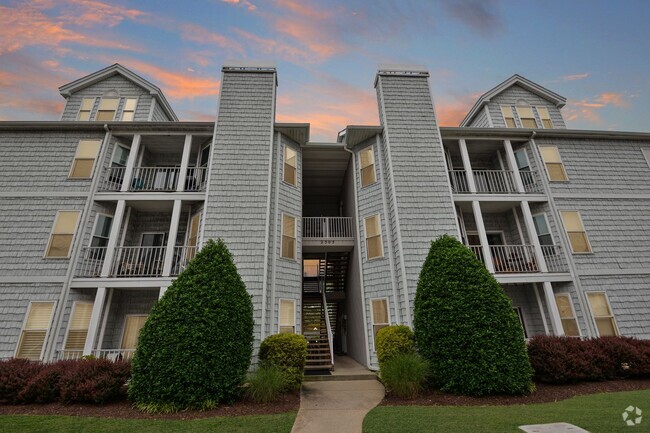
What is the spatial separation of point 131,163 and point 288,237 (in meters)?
7.07

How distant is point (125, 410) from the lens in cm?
616

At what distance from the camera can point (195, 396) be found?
6.15 metres

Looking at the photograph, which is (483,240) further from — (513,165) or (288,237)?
(288,237)

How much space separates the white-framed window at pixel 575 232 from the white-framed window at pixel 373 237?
7556mm

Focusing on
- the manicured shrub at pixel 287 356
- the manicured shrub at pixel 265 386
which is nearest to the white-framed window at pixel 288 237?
the manicured shrub at pixel 287 356

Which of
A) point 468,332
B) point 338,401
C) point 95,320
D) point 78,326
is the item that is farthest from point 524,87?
point 78,326

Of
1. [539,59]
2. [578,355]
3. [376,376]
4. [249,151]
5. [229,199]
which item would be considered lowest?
[376,376]

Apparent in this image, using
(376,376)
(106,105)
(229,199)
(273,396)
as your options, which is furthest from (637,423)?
(106,105)

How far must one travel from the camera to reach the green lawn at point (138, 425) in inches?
200

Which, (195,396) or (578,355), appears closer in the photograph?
(195,396)

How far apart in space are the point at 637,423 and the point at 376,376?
19.6ft

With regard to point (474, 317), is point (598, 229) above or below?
above

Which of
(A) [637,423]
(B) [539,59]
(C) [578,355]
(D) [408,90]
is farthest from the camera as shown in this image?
(B) [539,59]

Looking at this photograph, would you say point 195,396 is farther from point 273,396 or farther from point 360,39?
point 360,39
